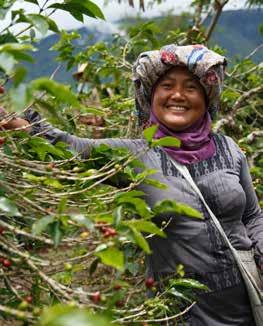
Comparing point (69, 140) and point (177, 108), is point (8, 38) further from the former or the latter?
point (177, 108)

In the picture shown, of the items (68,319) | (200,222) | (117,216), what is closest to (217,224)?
(200,222)

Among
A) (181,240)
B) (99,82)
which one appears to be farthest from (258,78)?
(181,240)

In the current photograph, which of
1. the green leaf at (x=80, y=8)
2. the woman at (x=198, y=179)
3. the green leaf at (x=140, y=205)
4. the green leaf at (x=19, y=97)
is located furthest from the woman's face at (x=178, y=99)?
the green leaf at (x=19, y=97)

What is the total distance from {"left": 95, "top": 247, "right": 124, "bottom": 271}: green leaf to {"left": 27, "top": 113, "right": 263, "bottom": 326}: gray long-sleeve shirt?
78 cm

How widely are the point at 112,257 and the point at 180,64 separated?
1.09m

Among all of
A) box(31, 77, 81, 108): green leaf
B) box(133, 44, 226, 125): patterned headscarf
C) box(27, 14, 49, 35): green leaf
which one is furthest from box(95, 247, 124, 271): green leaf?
box(133, 44, 226, 125): patterned headscarf

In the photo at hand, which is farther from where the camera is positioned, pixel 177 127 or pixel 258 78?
pixel 258 78

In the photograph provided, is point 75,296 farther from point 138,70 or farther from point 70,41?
point 70,41

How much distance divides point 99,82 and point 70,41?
2.71 ft

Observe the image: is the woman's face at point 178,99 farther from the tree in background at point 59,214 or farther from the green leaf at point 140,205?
the green leaf at point 140,205

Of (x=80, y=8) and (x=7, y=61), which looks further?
(x=80, y=8)

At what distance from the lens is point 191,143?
1.92 meters

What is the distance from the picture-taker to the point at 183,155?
1.92 m

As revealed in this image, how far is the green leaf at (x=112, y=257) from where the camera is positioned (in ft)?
3.19
